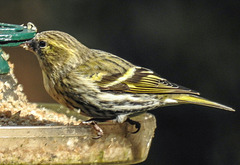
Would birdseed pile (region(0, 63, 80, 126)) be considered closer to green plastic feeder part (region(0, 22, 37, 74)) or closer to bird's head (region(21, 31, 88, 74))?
green plastic feeder part (region(0, 22, 37, 74))

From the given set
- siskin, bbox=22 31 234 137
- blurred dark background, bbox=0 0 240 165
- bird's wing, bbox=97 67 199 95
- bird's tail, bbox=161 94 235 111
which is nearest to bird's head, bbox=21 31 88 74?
siskin, bbox=22 31 234 137

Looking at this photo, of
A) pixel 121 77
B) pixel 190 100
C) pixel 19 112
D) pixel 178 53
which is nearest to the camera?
pixel 19 112

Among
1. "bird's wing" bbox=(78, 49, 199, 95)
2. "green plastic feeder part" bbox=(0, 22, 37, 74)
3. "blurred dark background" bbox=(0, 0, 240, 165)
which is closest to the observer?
"green plastic feeder part" bbox=(0, 22, 37, 74)

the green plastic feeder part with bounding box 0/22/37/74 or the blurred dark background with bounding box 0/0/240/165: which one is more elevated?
the green plastic feeder part with bounding box 0/22/37/74

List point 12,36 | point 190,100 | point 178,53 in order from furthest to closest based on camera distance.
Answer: point 178,53
point 190,100
point 12,36

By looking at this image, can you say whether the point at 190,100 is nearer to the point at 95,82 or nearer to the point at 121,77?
the point at 121,77

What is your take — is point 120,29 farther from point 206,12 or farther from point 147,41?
point 206,12

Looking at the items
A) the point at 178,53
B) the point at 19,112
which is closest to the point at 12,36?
the point at 19,112
